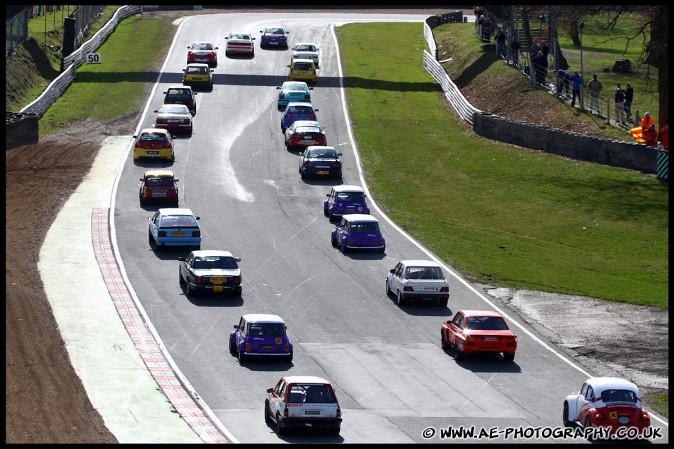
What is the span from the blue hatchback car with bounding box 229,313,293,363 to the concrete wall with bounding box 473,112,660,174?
92.9 ft

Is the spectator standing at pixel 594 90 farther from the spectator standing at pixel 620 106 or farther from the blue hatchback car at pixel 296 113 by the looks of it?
the blue hatchback car at pixel 296 113

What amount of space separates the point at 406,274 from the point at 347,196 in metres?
11.0

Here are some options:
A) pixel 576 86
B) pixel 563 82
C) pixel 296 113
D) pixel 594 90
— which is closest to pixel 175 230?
pixel 296 113

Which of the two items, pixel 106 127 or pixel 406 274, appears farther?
pixel 106 127

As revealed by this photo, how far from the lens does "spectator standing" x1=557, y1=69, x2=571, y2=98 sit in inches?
2643

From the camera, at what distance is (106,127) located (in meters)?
65.9

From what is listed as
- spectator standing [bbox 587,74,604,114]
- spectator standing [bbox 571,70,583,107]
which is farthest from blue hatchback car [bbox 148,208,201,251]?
spectator standing [bbox 587,74,604,114]

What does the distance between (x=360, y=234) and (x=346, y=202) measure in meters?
4.44

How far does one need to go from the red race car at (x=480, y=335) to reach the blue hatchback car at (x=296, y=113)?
32507 mm

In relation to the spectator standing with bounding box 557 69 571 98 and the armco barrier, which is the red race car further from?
the spectator standing with bounding box 557 69 571 98

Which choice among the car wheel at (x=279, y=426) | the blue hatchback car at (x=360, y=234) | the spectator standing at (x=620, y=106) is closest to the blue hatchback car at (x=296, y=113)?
the spectator standing at (x=620, y=106)

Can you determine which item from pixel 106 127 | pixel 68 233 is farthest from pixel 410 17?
pixel 68 233

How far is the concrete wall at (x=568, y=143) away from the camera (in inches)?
2238

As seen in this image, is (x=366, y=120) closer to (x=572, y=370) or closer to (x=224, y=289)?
(x=224, y=289)
